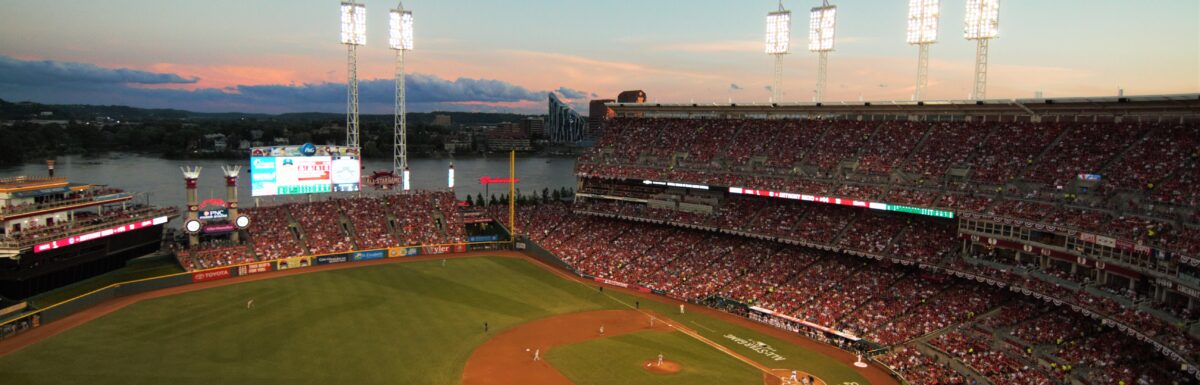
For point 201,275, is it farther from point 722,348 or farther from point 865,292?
point 865,292

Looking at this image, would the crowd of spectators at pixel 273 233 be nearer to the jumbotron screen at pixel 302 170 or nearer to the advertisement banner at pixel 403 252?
the jumbotron screen at pixel 302 170

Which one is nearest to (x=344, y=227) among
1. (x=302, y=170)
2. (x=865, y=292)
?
(x=302, y=170)

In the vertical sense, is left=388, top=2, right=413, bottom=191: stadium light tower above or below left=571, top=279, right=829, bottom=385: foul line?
above

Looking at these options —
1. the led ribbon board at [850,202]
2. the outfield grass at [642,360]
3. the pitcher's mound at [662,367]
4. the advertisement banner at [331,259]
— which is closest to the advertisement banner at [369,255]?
the advertisement banner at [331,259]

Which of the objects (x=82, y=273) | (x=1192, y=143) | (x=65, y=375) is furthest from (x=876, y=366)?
(x=82, y=273)

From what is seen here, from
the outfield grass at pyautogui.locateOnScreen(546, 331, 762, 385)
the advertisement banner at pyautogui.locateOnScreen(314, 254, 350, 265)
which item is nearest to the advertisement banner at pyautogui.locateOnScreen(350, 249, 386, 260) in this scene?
the advertisement banner at pyautogui.locateOnScreen(314, 254, 350, 265)

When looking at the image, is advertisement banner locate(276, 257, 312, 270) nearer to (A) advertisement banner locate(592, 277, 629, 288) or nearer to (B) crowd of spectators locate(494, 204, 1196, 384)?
(B) crowd of spectators locate(494, 204, 1196, 384)

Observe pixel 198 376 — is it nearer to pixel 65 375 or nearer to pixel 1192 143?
pixel 65 375
